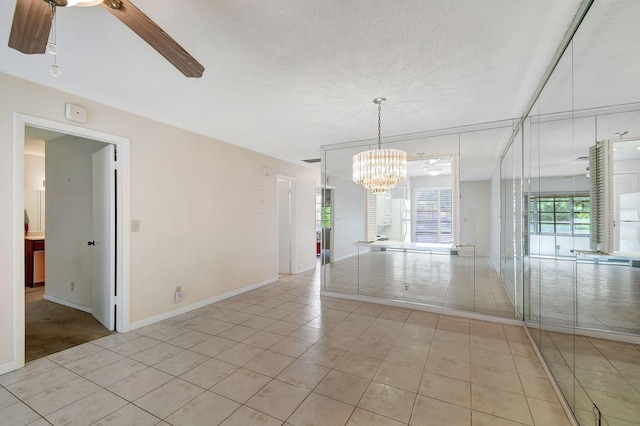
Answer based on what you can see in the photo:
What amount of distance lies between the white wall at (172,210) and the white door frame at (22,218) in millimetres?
18

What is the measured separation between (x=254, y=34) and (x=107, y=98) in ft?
6.77

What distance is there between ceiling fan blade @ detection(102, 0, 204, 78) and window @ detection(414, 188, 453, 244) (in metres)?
3.31

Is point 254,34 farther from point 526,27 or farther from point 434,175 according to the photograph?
point 434,175

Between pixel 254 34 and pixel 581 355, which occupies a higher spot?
pixel 254 34

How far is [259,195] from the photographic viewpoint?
514cm

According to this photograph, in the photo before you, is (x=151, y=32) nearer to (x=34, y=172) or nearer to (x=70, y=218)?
(x=70, y=218)

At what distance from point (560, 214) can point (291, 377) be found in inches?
96.4

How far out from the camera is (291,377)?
229 cm

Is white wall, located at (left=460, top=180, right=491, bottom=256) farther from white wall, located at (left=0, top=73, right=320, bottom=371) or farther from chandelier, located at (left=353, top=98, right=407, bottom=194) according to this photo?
white wall, located at (left=0, top=73, right=320, bottom=371)

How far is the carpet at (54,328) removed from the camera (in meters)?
2.81

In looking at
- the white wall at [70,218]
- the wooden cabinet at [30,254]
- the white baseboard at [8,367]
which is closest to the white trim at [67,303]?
the white wall at [70,218]

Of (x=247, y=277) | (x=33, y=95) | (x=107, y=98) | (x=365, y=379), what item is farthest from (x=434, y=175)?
(x=33, y=95)

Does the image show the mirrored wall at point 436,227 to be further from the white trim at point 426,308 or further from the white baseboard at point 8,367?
the white baseboard at point 8,367

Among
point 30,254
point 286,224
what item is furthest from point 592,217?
point 30,254
